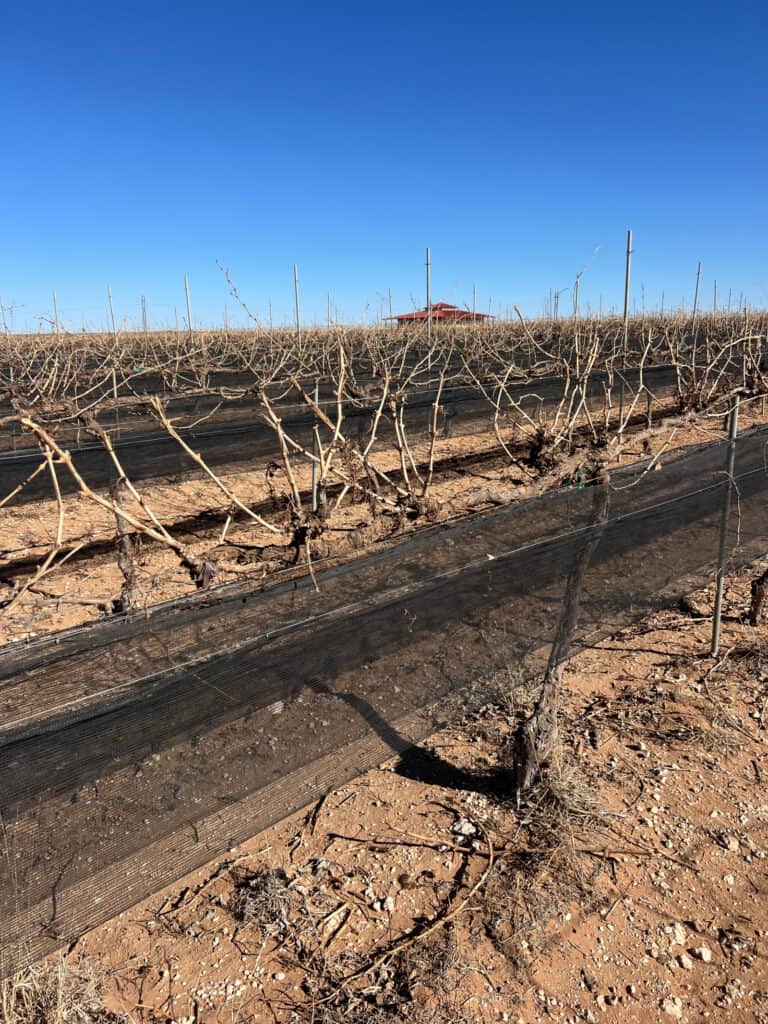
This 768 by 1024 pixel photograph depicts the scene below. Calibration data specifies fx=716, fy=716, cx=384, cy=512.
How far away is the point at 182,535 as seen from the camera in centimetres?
554

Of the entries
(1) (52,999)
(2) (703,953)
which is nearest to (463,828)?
(2) (703,953)

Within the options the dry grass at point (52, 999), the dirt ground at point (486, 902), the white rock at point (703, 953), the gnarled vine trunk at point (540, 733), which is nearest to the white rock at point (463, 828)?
the dirt ground at point (486, 902)

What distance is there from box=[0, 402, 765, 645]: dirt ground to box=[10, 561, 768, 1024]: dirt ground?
1.02 m

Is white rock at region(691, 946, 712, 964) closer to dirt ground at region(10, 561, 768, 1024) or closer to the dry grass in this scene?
dirt ground at region(10, 561, 768, 1024)

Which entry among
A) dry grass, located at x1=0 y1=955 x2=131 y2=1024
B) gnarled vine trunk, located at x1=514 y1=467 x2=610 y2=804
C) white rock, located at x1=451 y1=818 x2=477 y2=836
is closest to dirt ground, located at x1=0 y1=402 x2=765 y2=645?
gnarled vine trunk, located at x1=514 y1=467 x2=610 y2=804

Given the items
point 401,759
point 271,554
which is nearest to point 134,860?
point 401,759

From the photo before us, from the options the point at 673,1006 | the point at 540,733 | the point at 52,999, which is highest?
the point at 540,733

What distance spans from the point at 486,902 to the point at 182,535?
419 cm

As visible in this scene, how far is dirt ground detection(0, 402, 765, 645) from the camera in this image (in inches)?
130

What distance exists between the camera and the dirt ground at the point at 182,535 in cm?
330

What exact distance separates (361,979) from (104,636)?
112 centimetres

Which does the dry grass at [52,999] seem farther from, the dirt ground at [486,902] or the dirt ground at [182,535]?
the dirt ground at [182,535]

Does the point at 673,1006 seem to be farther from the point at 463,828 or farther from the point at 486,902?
the point at 463,828

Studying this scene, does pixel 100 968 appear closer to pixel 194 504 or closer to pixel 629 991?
pixel 629 991
